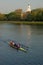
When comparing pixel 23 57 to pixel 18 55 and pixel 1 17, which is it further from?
pixel 1 17

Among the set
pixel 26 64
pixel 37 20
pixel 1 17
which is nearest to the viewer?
pixel 26 64

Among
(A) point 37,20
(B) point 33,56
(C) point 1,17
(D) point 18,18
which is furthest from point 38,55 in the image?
(C) point 1,17

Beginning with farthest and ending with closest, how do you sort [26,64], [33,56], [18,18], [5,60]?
[18,18] < [33,56] < [5,60] < [26,64]

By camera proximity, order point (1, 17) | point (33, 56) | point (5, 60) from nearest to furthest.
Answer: point (5, 60) → point (33, 56) → point (1, 17)

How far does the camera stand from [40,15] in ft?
357

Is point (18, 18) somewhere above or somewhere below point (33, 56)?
below

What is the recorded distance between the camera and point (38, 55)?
26.9 m

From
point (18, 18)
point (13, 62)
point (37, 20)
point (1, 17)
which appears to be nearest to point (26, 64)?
point (13, 62)

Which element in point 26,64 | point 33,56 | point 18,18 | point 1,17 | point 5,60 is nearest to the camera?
point 26,64

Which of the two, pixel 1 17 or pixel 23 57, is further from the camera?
pixel 1 17

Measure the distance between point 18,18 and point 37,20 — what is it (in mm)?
20748

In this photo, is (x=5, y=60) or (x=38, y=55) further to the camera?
(x=38, y=55)

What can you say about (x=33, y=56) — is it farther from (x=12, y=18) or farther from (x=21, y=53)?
(x=12, y=18)

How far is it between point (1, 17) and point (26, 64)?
11956cm
